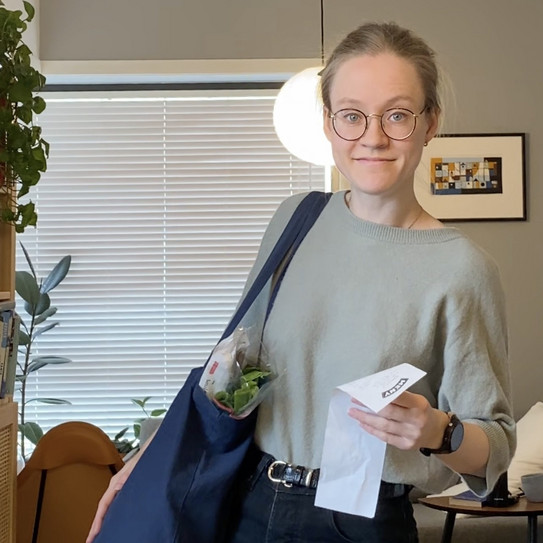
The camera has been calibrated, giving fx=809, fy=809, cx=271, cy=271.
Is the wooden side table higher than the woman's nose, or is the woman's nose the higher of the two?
the woman's nose

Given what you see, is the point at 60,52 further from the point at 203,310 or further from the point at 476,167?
the point at 476,167

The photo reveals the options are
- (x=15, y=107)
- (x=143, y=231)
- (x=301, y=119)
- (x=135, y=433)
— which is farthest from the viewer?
(x=143, y=231)

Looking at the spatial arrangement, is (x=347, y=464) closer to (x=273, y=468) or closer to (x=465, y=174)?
(x=273, y=468)

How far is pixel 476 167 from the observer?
3889 mm

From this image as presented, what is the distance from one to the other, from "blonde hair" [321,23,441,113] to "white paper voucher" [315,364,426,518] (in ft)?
1.49

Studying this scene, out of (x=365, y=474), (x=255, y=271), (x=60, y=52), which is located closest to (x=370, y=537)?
(x=365, y=474)

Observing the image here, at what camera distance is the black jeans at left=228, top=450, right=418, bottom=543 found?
3.56 feet

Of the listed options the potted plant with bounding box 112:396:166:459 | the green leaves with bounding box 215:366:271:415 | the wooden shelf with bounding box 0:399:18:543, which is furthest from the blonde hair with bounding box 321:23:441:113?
the potted plant with bounding box 112:396:166:459

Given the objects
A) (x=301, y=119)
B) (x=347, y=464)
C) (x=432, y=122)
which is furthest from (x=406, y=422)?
(x=301, y=119)

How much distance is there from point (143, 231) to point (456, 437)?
320 centimetres

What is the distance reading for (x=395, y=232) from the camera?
1.16 meters

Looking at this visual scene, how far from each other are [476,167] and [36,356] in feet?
7.70

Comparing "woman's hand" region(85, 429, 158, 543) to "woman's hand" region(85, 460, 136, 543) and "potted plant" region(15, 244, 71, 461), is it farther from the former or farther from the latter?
"potted plant" region(15, 244, 71, 461)

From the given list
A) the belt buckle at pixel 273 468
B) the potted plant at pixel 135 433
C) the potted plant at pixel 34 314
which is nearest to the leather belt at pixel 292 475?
the belt buckle at pixel 273 468
